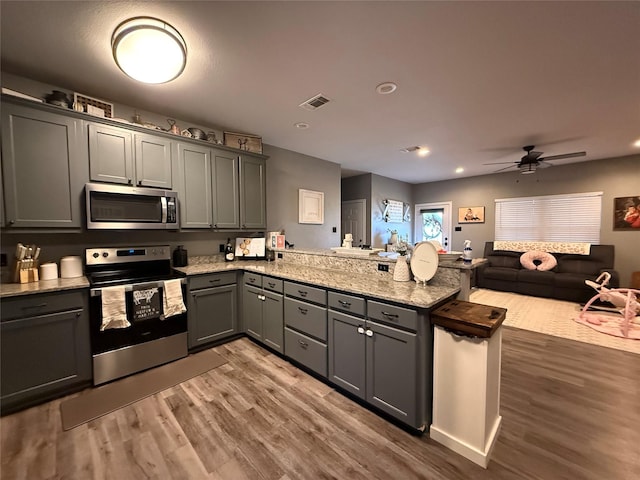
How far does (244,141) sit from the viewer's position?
3.56 meters

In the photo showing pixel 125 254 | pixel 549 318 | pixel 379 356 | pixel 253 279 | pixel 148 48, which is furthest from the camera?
pixel 549 318

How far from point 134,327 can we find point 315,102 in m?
2.85

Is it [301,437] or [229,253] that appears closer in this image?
[301,437]

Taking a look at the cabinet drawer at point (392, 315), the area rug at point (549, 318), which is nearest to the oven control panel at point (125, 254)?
the cabinet drawer at point (392, 315)

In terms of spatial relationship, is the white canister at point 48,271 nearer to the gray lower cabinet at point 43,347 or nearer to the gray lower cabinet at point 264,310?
the gray lower cabinet at point 43,347

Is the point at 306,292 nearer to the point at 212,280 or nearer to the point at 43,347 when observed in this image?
the point at 212,280

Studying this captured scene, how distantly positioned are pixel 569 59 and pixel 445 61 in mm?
956

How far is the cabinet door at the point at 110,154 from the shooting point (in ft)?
7.86

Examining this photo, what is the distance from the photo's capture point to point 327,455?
1.60 m

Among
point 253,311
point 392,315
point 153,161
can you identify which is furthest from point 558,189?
point 153,161

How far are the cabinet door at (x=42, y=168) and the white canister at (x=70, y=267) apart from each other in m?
0.33

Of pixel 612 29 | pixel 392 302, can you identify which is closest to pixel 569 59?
pixel 612 29

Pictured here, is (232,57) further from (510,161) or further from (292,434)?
(510,161)

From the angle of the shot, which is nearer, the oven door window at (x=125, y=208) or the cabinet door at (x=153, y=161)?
the oven door window at (x=125, y=208)
